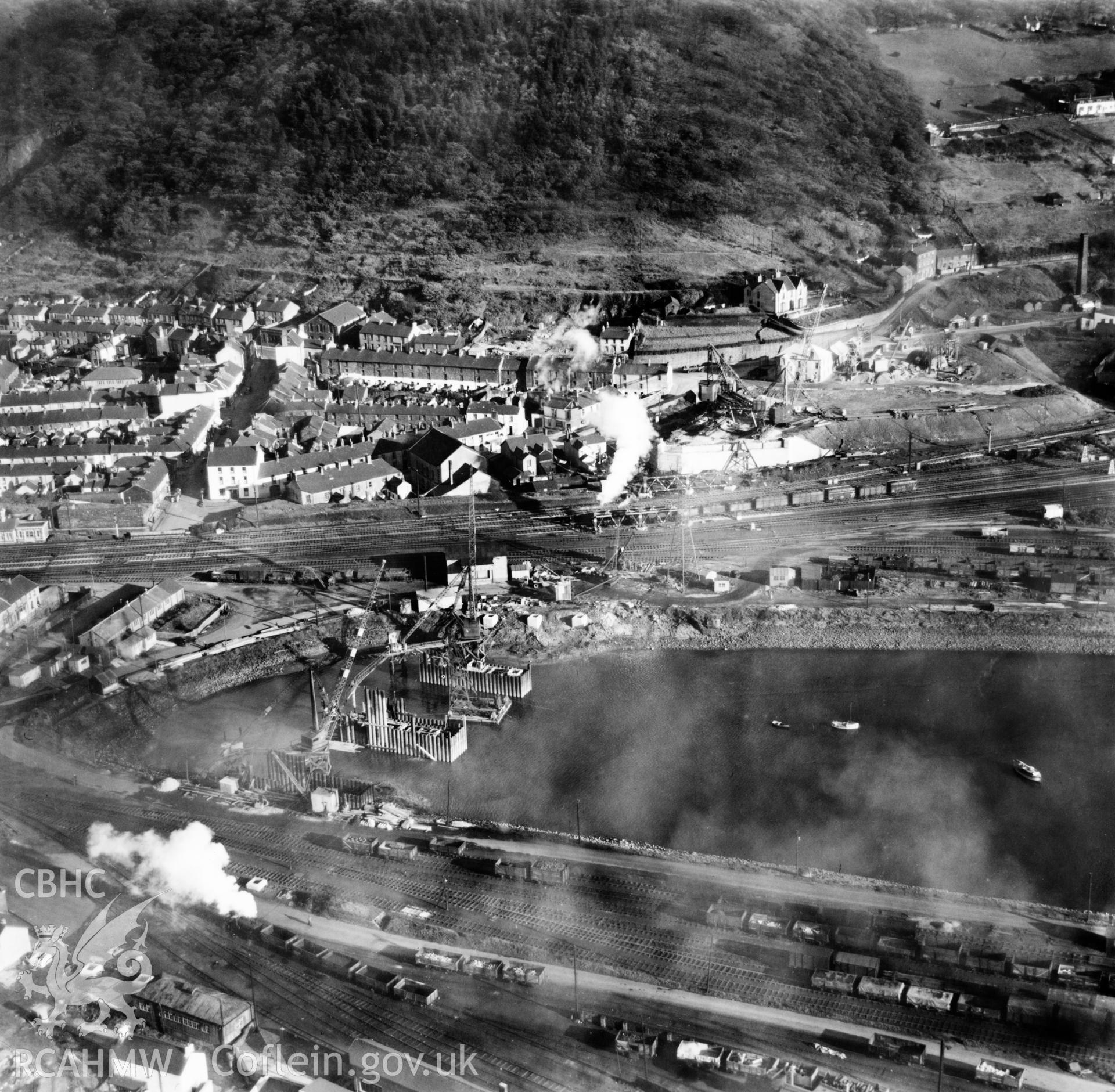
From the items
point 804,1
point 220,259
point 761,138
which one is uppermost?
point 804,1

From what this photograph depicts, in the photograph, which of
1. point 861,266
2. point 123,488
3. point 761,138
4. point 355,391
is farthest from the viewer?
point 761,138

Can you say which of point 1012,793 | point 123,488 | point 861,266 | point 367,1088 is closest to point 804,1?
point 861,266

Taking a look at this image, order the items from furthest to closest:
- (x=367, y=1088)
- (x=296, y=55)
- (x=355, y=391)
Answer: (x=296, y=55) → (x=355, y=391) → (x=367, y=1088)

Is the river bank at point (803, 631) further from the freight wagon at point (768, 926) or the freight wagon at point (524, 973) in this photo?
the freight wagon at point (524, 973)

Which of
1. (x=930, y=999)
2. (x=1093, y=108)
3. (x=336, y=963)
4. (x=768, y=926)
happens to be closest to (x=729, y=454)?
(x=768, y=926)

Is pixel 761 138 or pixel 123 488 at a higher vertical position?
pixel 761 138

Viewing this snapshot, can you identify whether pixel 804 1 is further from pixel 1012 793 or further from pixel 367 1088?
pixel 367 1088

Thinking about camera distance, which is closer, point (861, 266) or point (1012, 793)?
point (1012, 793)
